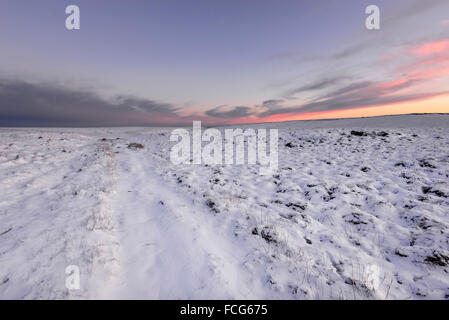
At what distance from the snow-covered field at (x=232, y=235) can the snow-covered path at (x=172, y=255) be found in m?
0.03

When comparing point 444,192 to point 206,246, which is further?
point 444,192

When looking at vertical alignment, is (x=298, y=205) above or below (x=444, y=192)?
below

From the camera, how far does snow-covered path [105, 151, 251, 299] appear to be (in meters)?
3.69

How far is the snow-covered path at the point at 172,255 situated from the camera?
145 inches

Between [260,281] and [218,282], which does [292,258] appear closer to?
[260,281]

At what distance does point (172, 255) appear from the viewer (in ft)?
15.2

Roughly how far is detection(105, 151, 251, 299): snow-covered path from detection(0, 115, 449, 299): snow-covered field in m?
0.03

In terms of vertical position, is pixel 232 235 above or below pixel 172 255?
above

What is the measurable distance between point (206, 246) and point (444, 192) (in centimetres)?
875

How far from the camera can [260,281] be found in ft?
12.9

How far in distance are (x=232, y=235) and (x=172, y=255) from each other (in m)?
1.71
